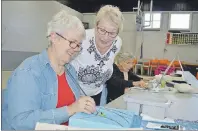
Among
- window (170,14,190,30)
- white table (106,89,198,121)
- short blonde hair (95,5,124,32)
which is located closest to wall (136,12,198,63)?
window (170,14,190,30)

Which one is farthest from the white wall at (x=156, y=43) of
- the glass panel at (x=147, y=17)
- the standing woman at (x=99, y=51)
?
the standing woman at (x=99, y=51)

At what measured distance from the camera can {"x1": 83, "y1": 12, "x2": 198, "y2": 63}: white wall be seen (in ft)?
16.0

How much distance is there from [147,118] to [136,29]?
428 centimetres

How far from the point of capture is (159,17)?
16.7 feet

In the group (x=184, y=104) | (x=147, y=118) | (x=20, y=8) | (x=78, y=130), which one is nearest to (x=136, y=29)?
(x=20, y=8)

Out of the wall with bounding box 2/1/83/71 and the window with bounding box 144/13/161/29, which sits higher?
Result: the window with bounding box 144/13/161/29

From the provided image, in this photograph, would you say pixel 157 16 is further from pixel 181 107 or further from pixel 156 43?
pixel 181 107

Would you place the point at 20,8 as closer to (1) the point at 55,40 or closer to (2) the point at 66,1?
(1) the point at 55,40

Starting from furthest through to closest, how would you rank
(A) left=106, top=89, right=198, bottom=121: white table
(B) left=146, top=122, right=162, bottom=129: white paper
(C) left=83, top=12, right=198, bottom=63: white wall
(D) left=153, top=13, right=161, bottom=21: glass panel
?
(D) left=153, top=13, right=161, bottom=21: glass panel < (C) left=83, top=12, right=198, bottom=63: white wall < (A) left=106, top=89, right=198, bottom=121: white table < (B) left=146, top=122, right=162, bottom=129: white paper

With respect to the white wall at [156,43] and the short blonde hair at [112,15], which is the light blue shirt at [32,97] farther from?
the white wall at [156,43]

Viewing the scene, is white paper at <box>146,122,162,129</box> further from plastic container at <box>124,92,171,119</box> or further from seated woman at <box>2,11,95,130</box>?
seated woman at <box>2,11,95,130</box>

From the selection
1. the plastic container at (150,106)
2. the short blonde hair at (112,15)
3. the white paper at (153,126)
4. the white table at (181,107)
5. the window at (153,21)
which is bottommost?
the white table at (181,107)

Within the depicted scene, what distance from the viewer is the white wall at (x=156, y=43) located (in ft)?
16.0

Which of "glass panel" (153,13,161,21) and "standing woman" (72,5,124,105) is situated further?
"glass panel" (153,13,161,21)
